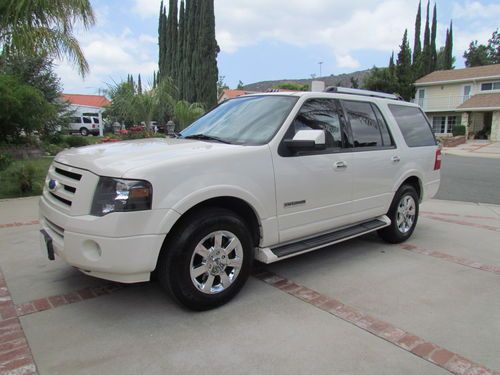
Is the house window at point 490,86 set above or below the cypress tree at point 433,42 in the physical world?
below

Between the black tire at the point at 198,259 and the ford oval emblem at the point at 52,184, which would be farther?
the ford oval emblem at the point at 52,184

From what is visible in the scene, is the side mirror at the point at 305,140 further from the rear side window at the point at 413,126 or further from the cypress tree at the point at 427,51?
the cypress tree at the point at 427,51

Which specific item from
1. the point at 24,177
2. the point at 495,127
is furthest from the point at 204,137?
the point at 495,127

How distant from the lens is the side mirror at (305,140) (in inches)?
146

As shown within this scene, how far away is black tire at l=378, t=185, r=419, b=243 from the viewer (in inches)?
210

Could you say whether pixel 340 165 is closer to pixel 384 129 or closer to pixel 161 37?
pixel 384 129

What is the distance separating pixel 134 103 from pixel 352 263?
36.5 feet

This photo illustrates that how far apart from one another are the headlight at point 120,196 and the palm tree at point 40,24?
706 centimetres

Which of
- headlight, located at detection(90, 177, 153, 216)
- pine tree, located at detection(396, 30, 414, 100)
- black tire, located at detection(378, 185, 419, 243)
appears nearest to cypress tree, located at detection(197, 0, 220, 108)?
pine tree, located at detection(396, 30, 414, 100)

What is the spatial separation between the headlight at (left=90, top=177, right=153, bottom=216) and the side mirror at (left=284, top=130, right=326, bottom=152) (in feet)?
4.72

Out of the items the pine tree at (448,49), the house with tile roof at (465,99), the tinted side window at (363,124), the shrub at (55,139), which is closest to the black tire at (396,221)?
the tinted side window at (363,124)

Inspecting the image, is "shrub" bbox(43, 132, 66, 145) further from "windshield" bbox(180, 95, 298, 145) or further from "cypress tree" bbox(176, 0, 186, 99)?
"cypress tree" bbox(176, 0, 186, 99)

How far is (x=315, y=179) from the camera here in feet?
13.4

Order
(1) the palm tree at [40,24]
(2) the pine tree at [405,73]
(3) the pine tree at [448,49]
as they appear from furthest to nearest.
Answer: (3) the pine tree at [448,49]
(2) the pine tree at [405,73]
(1) the palm tree at [40,24]
